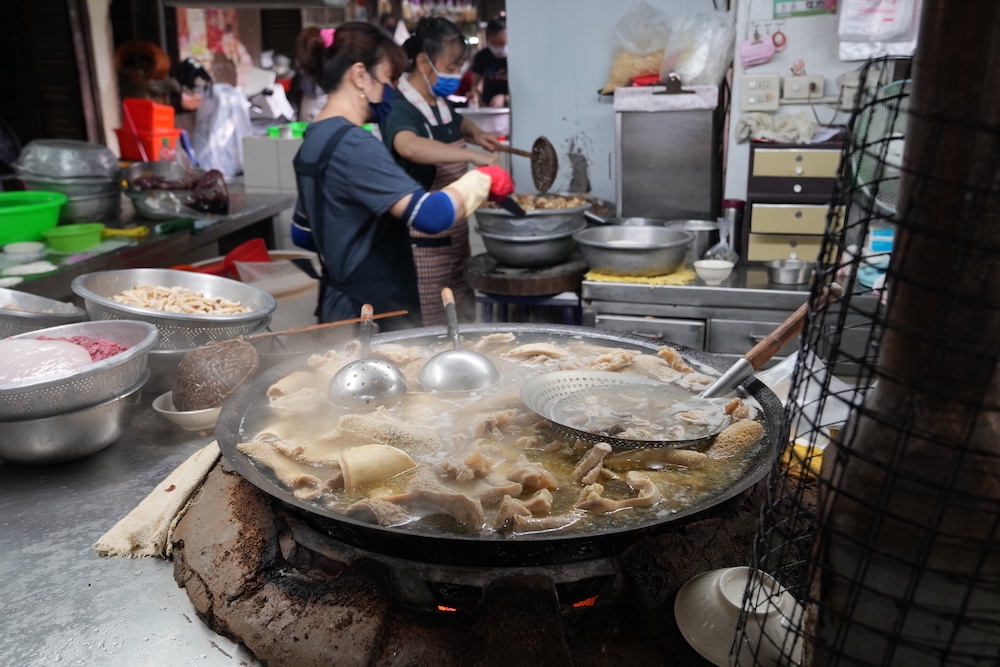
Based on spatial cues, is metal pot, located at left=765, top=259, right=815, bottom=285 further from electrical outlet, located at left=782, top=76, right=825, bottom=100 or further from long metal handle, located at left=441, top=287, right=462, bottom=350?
long metal handle, located at left=441, top=287, right=462, bottom=350

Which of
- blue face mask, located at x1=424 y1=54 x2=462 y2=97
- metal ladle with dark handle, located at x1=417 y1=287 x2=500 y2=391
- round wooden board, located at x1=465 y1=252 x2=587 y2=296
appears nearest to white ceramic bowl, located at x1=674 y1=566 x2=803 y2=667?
metal ladle with dark handle, located at x1=417 y1=287 x2=500 y2=391

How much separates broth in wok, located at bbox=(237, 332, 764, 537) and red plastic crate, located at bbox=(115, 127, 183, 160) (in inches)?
210

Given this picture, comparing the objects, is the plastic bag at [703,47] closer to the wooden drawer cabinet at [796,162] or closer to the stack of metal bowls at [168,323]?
the wooden drawer cabinet at [796,162]

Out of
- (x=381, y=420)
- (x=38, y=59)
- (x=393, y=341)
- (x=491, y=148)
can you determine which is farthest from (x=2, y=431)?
(x=38, y=59)

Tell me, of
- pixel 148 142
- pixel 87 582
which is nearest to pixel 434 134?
pixel 148 142

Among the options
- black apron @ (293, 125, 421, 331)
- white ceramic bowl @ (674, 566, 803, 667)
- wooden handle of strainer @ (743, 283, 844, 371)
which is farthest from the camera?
black apron @ (293, 125, 421, 331)

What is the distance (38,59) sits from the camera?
26.2ft

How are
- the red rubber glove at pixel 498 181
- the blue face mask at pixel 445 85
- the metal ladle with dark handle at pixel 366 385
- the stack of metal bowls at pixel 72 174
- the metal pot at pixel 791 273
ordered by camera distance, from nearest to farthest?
the metal ladle with dark handle at pixel 366 385, the red rubber glove at pixel 498 181, the metal pot at pixel 791 273, the stack of metal bowls at pixel 72 174, the blue face mask at pixel 445 85

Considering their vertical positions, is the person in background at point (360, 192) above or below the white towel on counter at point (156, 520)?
above

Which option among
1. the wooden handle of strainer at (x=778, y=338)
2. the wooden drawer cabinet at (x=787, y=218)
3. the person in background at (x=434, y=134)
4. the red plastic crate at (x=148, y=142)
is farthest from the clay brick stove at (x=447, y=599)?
the red plastic crate at (x=148, y=142)

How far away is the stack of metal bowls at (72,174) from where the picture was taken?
5.07m

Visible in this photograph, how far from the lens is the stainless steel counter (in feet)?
5.05

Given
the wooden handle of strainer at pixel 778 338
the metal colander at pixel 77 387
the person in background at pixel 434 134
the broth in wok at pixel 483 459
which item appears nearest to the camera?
the broth in wok at pixel 483 459

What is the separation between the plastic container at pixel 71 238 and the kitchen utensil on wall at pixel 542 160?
2716mm
